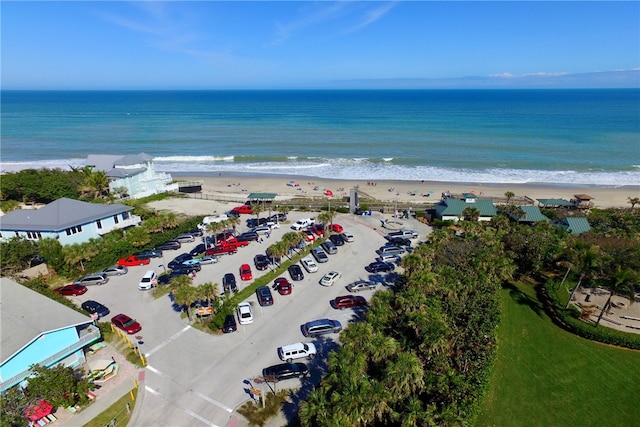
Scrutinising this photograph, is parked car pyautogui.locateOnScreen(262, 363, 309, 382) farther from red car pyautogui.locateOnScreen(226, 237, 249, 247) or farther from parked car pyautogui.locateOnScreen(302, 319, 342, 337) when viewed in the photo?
red car pyautogui.locateOnScreen(226, 237, 249, 247)

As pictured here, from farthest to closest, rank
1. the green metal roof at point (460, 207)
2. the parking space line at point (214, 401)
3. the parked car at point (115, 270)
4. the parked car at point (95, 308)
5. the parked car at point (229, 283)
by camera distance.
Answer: the green metal roof at point (460, 207) < the parked car at point (115, 270) < the parked car at point (229, 283) < the parked car at point (95, 308) < the parking space line at point (214, 401)

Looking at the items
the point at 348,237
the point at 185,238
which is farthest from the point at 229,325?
the point at 348,237

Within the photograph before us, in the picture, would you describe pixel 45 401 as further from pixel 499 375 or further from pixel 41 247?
pixel 499 375

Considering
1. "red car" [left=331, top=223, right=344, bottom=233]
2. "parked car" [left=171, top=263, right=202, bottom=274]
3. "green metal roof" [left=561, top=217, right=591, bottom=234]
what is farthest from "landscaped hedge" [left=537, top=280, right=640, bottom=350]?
"parked car" [left=171, top=263, right=202, bottom=274]

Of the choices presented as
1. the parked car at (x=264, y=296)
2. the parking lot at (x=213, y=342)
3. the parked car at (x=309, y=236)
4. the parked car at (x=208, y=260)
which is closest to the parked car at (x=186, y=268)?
the parking lot at (x=213, y=342)

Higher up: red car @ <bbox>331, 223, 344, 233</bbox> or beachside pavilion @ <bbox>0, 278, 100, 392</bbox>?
Result: beachside pavilion @ <bbox>0, 278, 100, 392</bbox>

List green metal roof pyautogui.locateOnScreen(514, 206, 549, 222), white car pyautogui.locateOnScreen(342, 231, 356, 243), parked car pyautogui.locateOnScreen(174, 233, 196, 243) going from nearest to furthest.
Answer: parked car pyautogui.locateOnScreen(174, 233, 196, 243) < white car pyautogui.locateOnScreen(342, 231, 356, 243) < green metal roof pyautogui.locateOnScreen(514, 206, 549, 222)

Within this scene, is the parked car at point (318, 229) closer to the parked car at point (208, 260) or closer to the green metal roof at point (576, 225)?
the parked car at point (208, 260)
